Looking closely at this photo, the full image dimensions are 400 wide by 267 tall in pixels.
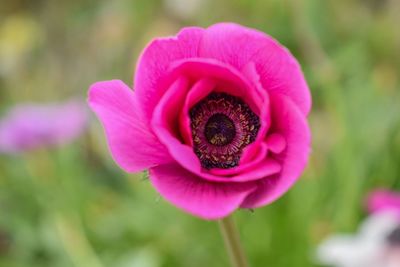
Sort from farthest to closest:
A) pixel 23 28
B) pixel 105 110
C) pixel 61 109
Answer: pixel 23 28, pixel 61 109, pixel 105 110

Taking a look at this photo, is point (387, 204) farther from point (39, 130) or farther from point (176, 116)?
point (39, 130)

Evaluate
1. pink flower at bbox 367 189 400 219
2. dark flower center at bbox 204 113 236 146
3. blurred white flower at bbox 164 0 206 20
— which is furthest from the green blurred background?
dark flower center at bbox 204 113 236 146

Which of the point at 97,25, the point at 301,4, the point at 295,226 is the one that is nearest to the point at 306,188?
the point at 295,226

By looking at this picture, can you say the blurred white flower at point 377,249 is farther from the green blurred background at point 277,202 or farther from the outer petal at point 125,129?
the outer petal at point 125,129

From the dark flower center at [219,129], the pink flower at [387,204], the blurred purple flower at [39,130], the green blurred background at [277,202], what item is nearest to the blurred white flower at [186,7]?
the green blurred background at [277,202]

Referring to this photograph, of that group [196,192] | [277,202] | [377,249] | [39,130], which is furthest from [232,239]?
[39,130]

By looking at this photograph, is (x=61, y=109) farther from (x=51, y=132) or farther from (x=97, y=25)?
(x=97, y=25)

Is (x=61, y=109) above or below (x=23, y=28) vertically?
below
